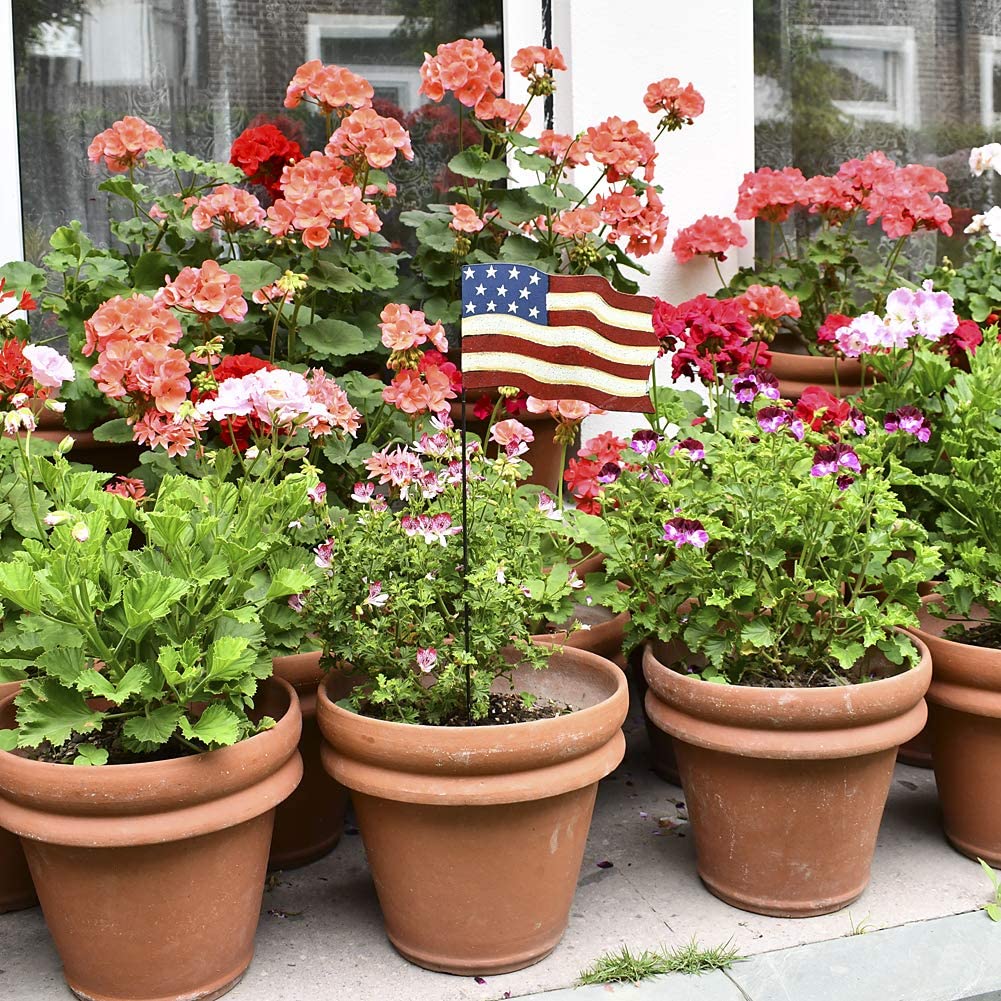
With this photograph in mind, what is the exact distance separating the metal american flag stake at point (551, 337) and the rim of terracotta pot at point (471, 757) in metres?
0.16

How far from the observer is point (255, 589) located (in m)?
1.96

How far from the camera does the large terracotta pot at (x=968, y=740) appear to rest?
7.14 feet

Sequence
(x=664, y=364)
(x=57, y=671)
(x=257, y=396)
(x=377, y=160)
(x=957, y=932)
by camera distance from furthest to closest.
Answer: (x=664, y=364) < (x=377, y=160) < (x=957, y=932) < (x=257, y=396) < (x=57, y=671)

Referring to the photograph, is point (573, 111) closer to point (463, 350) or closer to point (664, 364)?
point (664, 364)

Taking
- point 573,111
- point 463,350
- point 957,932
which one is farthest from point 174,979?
point 573,111

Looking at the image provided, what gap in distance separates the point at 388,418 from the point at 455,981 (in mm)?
1143

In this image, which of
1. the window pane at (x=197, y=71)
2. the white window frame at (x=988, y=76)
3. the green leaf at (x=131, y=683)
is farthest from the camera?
the white window frame at (x=988, y=76)

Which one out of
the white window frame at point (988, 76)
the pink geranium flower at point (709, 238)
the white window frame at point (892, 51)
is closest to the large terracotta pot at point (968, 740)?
the pink geranium flower at point (709, 238)

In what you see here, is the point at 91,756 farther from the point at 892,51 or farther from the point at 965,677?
the point at 892,51

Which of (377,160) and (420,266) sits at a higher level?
(377,160)

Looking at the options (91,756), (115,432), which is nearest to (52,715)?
(91,756)

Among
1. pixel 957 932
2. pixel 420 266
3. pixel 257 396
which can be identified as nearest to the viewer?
pixel 257 396

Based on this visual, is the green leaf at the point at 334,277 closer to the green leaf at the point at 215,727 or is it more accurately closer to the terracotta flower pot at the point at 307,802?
the terracotta flower pot at the point at 307,802

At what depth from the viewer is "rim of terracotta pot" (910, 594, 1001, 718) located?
216 centimetres
